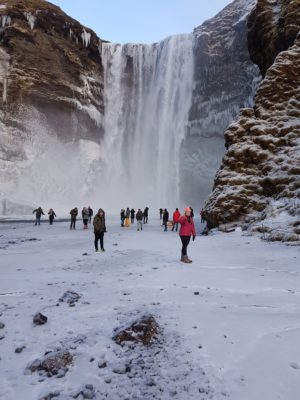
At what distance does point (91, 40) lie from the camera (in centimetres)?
5078

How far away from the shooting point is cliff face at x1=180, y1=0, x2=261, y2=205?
51188 mm

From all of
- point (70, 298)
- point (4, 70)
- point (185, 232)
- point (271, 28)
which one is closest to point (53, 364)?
point (70, 298)

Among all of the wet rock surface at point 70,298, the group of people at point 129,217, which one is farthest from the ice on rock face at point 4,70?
the wet rock surface at point 70,298

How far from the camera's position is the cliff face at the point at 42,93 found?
144 feet

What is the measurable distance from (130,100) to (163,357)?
55.8 meters

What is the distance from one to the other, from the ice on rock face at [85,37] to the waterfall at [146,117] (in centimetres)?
336

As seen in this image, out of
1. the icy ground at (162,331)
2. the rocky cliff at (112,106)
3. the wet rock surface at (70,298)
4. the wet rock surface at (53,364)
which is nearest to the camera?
the icy ground at (162,331)

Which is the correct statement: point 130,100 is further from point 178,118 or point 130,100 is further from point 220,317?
point 220,317

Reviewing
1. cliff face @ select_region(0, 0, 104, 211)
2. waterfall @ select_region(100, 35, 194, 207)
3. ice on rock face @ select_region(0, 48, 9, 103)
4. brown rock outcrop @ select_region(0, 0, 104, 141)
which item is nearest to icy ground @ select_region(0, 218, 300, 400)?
cliff face @ select_region(0, 0, 104, 211)

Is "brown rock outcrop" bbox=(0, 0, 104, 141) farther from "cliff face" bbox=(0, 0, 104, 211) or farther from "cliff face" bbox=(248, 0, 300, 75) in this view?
"cliff face" bbox=(248, 0, 300, 75)

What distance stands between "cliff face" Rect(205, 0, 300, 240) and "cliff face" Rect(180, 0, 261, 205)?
31.1 meters

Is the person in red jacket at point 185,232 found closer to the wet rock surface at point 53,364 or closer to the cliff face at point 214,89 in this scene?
the wet rock surface at point 53,364

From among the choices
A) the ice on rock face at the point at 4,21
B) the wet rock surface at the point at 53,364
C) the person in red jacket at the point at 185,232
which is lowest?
the wet rock surface at the point at 53,364

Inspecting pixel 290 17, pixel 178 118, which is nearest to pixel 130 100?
pixel 178 118
